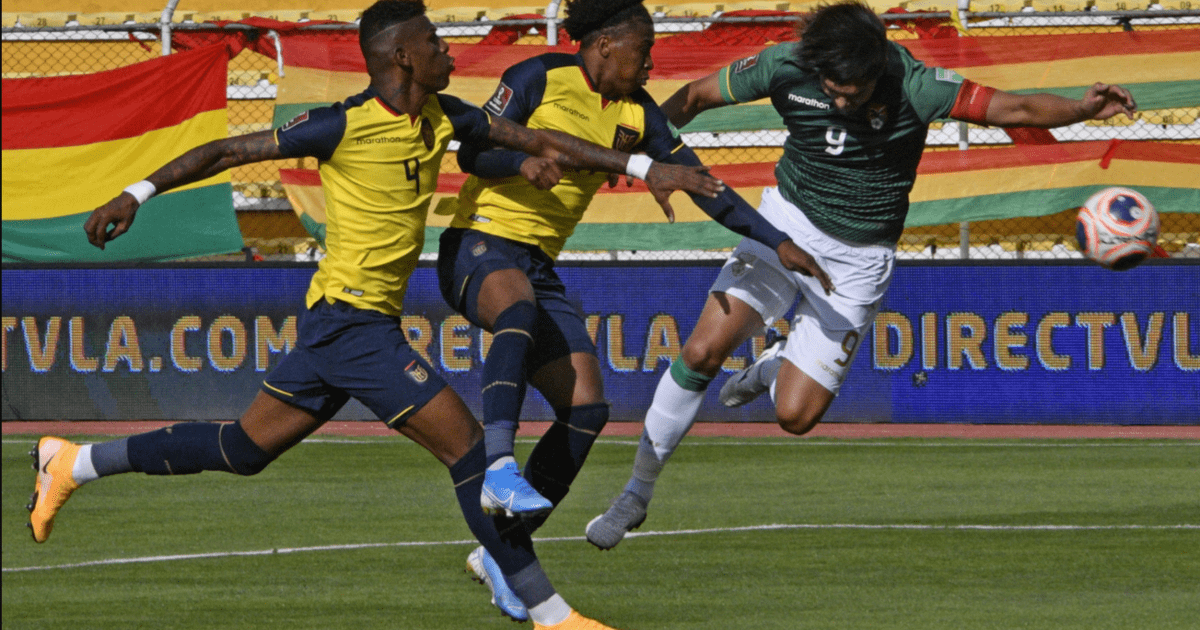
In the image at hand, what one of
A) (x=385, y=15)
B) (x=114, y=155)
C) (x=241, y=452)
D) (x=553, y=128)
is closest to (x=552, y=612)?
(x=241, y=452)

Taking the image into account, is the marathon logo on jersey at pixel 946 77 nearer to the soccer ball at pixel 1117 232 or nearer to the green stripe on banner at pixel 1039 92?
the soccer ball at pixel 1117 232

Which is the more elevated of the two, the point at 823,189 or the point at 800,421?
the point at 823,189

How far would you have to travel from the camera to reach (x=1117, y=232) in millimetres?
7680

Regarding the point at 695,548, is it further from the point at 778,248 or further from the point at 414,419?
the point at 414,419

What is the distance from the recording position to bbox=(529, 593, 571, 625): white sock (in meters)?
6.24

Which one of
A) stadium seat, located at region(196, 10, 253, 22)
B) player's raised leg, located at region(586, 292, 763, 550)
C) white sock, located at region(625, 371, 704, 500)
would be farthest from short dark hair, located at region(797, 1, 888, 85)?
stadium seat, located at region(196, 10, 253, 22)

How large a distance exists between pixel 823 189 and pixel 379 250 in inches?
95.9

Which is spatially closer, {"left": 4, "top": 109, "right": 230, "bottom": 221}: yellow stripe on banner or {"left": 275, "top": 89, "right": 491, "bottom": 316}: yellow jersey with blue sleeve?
{"left": 275, "top": 89, "right": 491, "bottom": 316}: yellow jersey with blue sleeve

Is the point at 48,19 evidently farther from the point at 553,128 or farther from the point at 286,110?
the point at 553,128

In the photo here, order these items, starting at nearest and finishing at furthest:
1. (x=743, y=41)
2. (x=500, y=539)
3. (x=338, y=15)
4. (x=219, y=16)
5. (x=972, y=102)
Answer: (x=500, y=539) → (x=972, y=102) → (x=743, y=41) → (x=338, y=15) → (x=219, y=16)

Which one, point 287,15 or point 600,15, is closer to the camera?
point 600,15

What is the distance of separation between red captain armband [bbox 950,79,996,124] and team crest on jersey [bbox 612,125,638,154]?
1.44 meters

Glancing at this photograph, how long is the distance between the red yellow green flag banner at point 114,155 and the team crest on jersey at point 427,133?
9050 mm

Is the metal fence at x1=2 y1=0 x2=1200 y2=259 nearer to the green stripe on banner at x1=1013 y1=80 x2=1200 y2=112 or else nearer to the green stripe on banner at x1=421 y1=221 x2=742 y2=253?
the green stripe on banner at x1=1013 y1=80 x2=1200 y2=112
